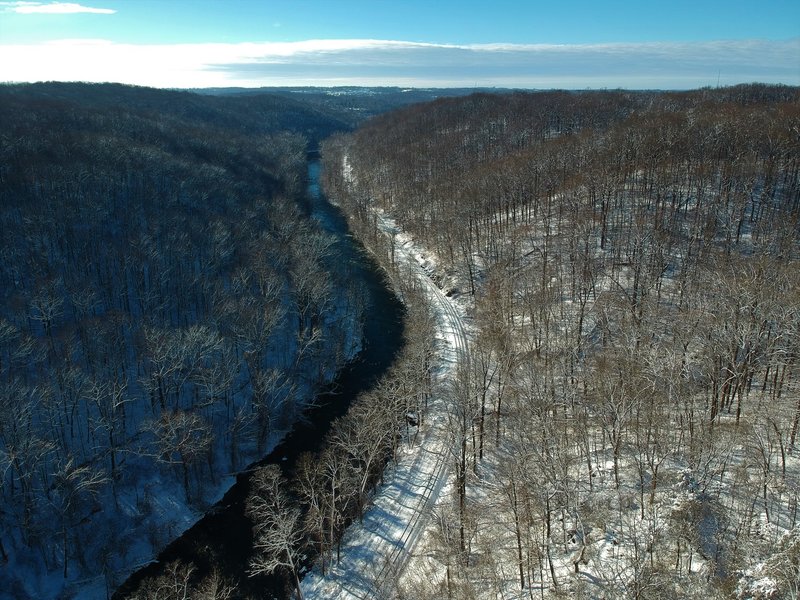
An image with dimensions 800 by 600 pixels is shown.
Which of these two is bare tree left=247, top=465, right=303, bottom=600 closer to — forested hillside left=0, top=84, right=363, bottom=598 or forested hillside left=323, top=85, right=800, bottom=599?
forested hillside left=0, top=84, right=363, bottom=598

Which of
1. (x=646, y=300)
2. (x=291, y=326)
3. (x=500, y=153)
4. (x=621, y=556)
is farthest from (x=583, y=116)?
(x=621, y=556)

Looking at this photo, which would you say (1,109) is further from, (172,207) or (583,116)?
(583,116)

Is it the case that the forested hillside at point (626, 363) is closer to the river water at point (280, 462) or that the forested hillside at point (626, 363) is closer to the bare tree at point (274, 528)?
the bare tree at point (274, 528)

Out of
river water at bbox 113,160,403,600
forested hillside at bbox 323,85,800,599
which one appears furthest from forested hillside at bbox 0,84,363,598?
forested hillside at bbox 323,85,800,599

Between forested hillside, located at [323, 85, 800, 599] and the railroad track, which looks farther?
the railroad track

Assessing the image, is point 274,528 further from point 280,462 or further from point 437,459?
point 437,459

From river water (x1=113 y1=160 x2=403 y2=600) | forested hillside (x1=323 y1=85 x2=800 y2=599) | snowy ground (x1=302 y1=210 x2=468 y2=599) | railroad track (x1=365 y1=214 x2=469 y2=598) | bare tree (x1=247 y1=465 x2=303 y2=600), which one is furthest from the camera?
river water (x1=113 y1=160 x2=403 y2=600)

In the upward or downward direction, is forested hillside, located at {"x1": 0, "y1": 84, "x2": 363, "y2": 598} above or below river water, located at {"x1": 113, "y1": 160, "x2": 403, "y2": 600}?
above

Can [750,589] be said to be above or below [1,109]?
below
